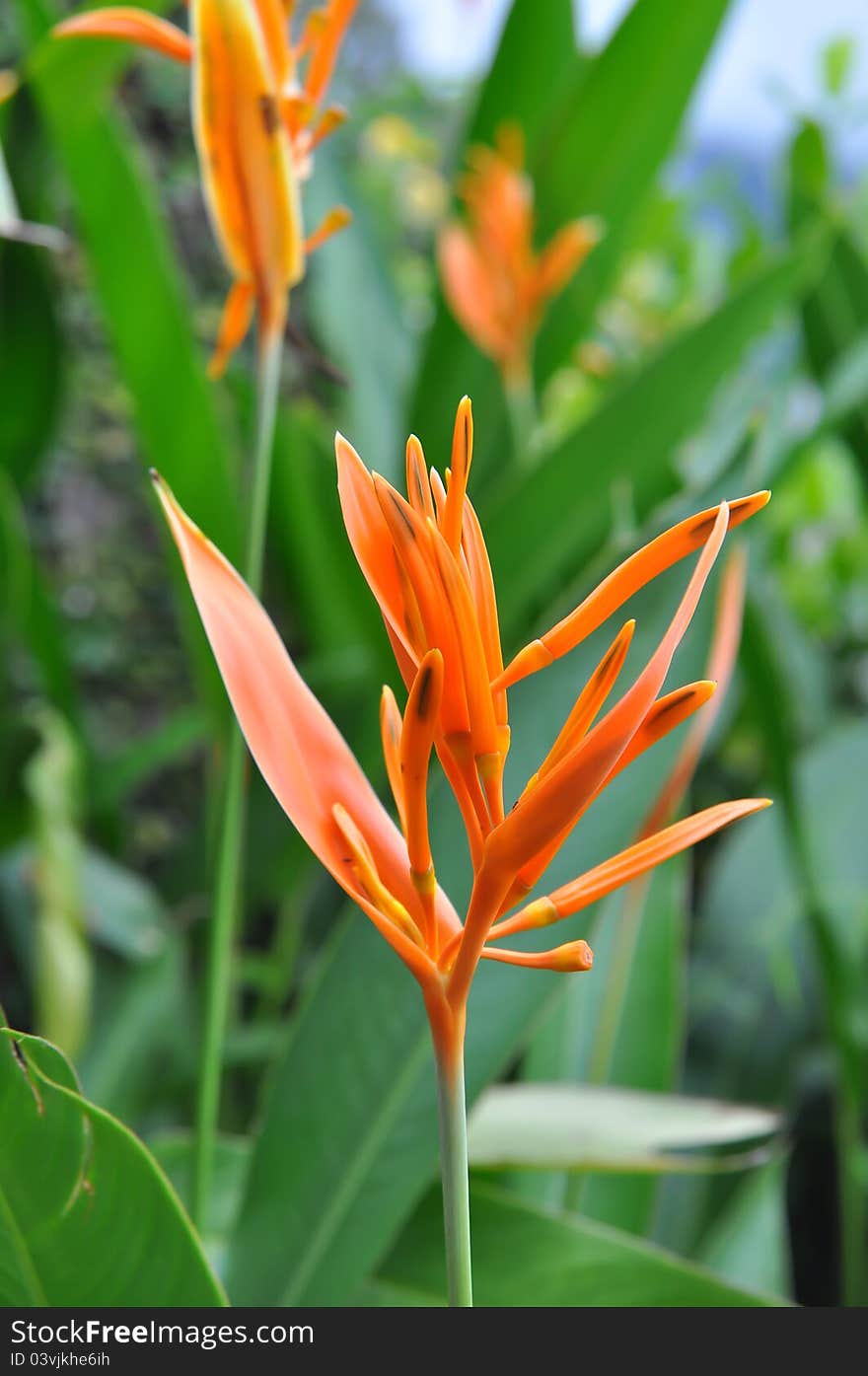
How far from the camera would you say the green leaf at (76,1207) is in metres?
0.17

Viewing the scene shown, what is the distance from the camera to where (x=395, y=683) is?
1.80 feet

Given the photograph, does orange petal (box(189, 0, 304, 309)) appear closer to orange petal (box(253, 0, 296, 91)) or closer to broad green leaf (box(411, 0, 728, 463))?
orange petal (box(253, 0, 296, 91))

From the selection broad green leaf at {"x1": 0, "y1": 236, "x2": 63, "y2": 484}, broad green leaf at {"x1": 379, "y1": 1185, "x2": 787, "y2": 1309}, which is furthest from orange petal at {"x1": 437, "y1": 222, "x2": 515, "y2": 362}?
broad green leaf at {"x1": 379, "y1": 1185, "x2": 787, "y2": 1309}

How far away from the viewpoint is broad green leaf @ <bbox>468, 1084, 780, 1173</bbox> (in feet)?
1.04

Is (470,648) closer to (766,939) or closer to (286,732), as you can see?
(286,732)

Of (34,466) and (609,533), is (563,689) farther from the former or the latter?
(34,466)

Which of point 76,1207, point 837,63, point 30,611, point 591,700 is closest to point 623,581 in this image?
point 591,700

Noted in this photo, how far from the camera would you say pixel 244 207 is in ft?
0.83

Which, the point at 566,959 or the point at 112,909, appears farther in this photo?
the point at 112,909

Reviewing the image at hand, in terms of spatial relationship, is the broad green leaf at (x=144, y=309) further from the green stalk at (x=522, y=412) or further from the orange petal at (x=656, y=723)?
the orange petal at (x=656, y=723)

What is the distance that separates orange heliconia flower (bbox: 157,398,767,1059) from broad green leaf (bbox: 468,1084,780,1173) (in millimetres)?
185

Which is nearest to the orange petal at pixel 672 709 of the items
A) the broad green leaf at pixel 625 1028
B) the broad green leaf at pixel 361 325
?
the broad green leaf at pixel 625 1028

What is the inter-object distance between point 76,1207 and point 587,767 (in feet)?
0.36

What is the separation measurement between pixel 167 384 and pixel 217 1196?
13.1 inches
